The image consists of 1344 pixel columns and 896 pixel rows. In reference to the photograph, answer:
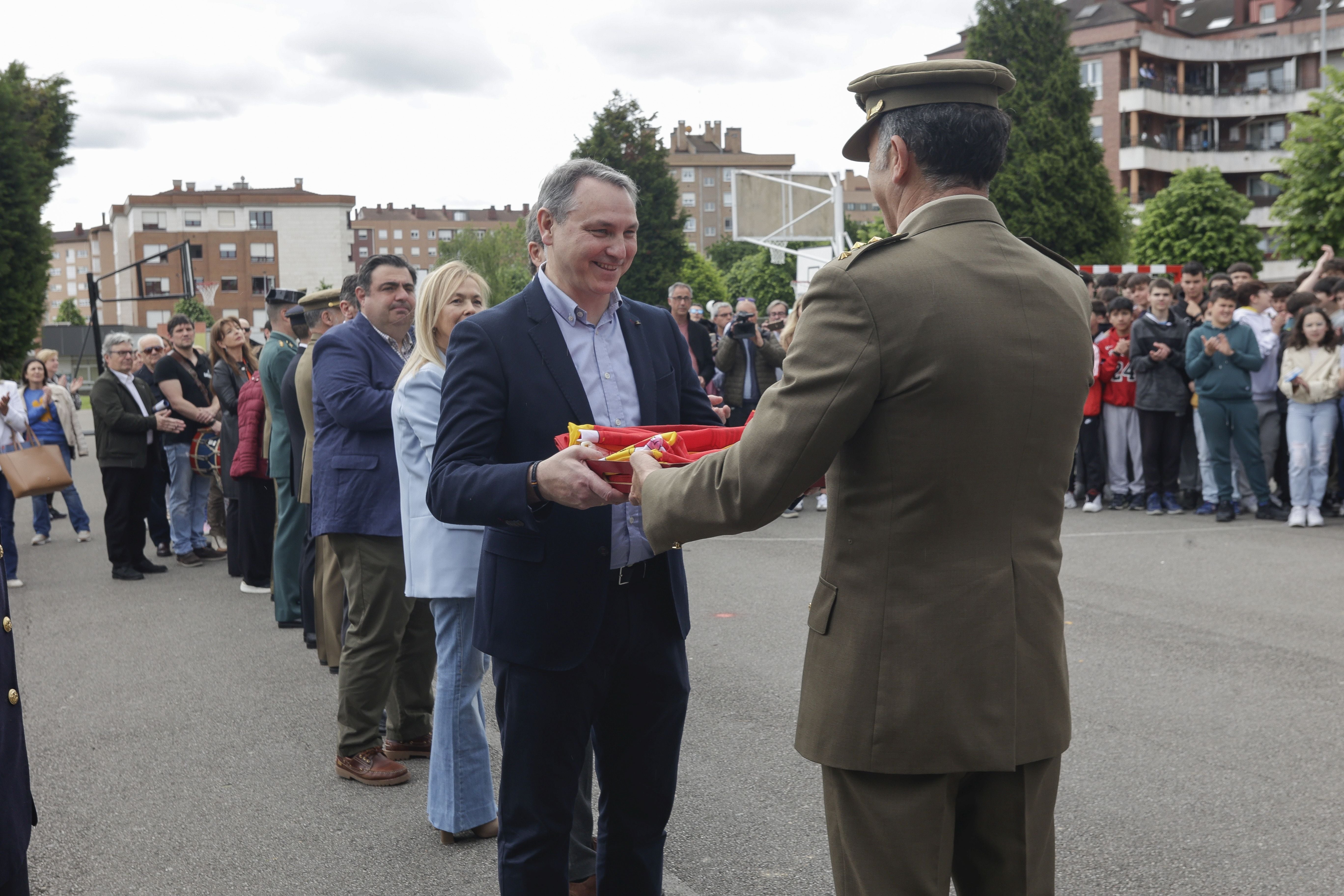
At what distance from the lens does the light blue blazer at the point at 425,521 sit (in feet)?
14.4

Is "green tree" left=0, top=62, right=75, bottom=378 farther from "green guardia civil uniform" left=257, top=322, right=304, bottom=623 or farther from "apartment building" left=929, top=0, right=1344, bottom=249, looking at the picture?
"apartment building" left=929, top=0, right=1344, bottom=249

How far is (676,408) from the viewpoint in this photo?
3.39m

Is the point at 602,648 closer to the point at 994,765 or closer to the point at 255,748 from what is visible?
the point at 994,765

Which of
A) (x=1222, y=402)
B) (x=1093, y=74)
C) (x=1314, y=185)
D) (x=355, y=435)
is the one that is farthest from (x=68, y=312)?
(x=355, y=435)

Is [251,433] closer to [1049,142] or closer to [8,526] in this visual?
[8,526]

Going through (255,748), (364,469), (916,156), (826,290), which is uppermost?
(916,156)

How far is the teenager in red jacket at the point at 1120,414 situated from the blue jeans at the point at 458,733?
10028mm

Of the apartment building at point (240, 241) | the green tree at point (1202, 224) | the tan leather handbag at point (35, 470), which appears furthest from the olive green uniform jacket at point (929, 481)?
the apartment building at point (240, 241)

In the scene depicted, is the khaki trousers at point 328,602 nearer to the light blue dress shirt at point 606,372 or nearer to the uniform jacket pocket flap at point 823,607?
the light blue dress shirt at point 606,372

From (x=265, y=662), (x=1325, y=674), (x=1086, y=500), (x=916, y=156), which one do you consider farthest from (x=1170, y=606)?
(x=916, y=156)

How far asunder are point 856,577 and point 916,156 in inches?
33.2

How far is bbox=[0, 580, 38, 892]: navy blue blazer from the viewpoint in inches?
99.1

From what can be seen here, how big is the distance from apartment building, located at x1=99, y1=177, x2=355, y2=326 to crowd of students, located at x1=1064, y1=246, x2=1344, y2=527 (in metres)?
101

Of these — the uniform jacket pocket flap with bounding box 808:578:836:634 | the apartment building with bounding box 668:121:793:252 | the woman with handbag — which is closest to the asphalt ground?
the uniform jacket pocket flap with bounding box 808:578:836:634
